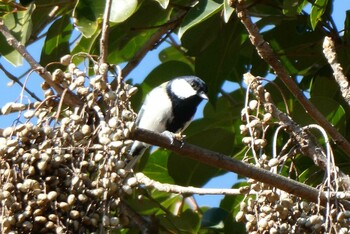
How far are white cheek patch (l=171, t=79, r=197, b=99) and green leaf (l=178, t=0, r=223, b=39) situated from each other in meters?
0.64

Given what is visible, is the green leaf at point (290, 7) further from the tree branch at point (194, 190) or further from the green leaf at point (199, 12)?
the tree branch at point (194, 190)

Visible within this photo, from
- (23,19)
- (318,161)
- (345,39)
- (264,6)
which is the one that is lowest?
(318,161)

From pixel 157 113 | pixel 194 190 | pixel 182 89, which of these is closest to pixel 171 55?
pixel 182 89

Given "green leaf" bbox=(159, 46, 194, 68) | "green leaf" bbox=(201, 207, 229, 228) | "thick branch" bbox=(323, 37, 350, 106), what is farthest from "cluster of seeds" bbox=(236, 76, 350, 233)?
"green leaf" bbox=(159, 46, 194, 68)

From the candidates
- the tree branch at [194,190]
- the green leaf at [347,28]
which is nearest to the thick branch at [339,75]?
the tree branch at [194,190]

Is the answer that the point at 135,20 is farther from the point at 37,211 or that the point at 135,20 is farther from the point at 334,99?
the point at 37,211

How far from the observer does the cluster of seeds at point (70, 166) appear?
1.73 meters

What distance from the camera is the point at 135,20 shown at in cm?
313

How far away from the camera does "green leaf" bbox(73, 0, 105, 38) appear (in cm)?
272

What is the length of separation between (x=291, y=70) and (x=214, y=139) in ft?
1.25

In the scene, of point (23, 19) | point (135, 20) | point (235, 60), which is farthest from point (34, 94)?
point (235, 60)

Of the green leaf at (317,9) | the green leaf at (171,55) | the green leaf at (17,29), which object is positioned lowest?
the green leaf at (317,9)

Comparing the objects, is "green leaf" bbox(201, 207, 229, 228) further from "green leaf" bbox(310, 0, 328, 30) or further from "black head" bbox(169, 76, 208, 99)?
"green leaf" bbox(310, 0, 328, 30)

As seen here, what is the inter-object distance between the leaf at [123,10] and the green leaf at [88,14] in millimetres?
41
